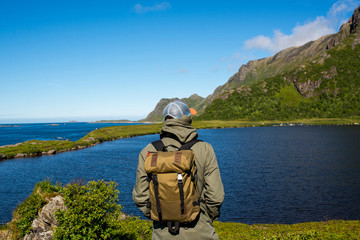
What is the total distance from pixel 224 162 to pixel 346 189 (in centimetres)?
2908

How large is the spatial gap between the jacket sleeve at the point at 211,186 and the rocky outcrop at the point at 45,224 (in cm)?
1555

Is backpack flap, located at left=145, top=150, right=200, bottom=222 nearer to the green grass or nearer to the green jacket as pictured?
the green jacket

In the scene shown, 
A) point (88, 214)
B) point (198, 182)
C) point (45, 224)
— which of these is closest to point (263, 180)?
point (45, 224)

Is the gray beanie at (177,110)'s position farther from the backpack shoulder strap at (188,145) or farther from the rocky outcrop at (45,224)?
the rocky outcrop at (45,224)

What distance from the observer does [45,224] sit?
706 inches

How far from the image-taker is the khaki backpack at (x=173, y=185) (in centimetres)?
532

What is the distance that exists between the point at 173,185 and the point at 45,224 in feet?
Answer: 55.0

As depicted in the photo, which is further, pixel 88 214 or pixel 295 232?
pixel 295 232

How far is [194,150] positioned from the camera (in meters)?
5.90

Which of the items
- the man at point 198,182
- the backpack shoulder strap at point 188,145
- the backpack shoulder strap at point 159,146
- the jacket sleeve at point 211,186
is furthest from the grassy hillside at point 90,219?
the backpack shoulder strap at point 188,145

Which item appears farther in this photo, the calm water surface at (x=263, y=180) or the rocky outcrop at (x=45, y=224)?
the calm water surface at (x=263, y=180)

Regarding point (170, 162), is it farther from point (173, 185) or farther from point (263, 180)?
point (263, 180)

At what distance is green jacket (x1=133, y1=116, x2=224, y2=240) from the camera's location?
5893 mm

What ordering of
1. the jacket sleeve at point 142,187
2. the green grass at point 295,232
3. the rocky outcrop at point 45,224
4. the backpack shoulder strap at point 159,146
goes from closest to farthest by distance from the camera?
the backpack shoulder strap at point 159,146 < the jacket sleeve at point 142,187 < the green grass at point 295,232 < the rocky outcrop at point 45,224
